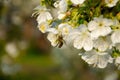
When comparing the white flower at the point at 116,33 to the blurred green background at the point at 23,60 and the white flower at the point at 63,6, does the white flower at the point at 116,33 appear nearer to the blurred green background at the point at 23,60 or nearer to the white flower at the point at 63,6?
the white flower at the point at 63,6

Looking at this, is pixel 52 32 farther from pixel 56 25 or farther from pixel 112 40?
pixel 112 40

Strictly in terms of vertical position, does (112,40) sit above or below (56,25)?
below

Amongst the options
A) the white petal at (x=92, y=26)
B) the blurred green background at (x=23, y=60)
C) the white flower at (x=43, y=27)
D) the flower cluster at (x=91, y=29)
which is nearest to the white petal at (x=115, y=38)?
the flower cluster at (x=91, y=29)

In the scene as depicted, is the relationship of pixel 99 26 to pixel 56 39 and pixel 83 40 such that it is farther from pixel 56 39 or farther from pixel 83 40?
pixel 56 39

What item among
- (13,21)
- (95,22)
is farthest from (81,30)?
(13,21)

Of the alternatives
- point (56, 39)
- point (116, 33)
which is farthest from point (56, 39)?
point (116, 33)

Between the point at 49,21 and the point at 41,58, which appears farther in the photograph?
the point at 41,58

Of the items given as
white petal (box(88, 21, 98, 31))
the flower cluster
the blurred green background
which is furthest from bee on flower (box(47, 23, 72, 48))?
the blurred green background

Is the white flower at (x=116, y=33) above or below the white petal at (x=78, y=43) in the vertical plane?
below
